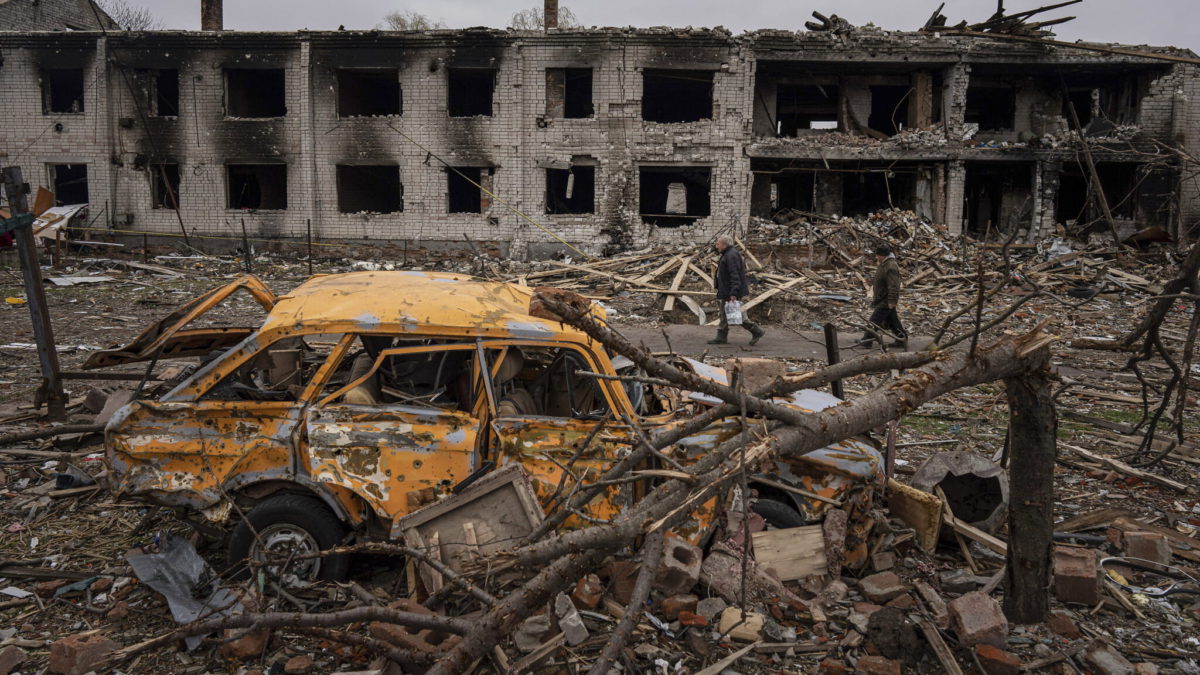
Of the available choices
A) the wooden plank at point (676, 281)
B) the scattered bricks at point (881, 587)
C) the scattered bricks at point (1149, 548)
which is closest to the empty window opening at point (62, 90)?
the wooden plank at point (676, 281)

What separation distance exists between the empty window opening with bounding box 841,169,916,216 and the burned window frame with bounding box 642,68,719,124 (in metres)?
5.33

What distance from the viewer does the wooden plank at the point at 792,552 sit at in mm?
4551

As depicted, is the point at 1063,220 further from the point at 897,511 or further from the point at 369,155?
the point at 897,511

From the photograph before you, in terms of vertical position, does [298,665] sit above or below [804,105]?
below

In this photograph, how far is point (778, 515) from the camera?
15.6ft

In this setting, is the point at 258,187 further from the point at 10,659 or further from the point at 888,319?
the point at 10,659

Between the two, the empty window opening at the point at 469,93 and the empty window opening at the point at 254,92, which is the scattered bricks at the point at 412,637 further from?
the empty window opening at the point at 254,92

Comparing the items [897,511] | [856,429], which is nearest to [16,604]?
[856,429]

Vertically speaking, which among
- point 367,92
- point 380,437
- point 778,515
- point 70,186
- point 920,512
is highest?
point 367,92

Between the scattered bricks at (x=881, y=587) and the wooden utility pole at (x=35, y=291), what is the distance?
293 inches

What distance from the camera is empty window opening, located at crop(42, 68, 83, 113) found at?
23.0 m

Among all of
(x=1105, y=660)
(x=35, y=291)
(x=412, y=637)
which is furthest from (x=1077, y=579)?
(x=35, y=291)

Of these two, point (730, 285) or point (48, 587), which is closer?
point (48, 587)

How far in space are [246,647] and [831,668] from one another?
303 cm
